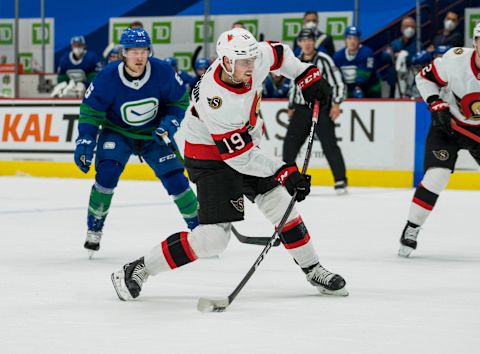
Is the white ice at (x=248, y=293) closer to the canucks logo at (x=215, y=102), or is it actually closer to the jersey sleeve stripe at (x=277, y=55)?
the canucks logo at (x=215, y=102)

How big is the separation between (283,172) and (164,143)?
157 centimetres

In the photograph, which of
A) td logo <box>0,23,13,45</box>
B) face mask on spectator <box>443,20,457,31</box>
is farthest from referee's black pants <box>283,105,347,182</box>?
td logo <box>0,23,13,45</box>

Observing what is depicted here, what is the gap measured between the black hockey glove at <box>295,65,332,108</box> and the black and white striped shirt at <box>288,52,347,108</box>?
4568mm

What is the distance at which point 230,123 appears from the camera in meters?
3.63

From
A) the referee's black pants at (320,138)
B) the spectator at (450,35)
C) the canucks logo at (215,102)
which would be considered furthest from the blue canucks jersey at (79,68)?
the canucks logo at (215,102)

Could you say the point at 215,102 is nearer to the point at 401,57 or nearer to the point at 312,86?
the point at 312,86

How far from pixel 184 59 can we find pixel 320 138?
3.01 metres

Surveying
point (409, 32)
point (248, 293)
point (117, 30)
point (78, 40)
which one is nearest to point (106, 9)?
point (117, 30)

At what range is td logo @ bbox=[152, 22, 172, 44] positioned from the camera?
1155cm

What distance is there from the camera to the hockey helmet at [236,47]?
3592 millimetres

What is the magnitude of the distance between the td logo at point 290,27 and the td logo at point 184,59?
115 cm

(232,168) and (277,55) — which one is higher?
(277,55)

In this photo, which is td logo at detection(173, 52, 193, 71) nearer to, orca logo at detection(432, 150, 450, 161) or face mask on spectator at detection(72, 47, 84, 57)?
face mask on spectator at detection(72, 47, 84, 57)

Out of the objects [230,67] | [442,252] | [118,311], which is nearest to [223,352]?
[118,311]
